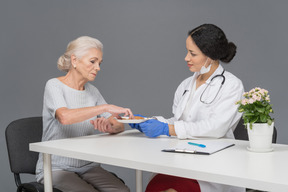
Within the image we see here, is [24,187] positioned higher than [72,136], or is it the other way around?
[72,136]

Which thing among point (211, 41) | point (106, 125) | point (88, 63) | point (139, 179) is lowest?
point (139, 179)

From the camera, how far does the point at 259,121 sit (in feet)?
6.20

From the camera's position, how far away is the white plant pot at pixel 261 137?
1.87 m

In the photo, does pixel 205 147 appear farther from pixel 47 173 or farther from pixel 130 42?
pixel 130 42

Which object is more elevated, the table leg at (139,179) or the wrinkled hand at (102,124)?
the wrinkled hand at (102,124)

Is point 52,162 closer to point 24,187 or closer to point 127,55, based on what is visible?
point 24,187

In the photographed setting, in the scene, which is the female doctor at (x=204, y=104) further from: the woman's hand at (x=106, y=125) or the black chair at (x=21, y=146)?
the black chair at (x=21, y=146)

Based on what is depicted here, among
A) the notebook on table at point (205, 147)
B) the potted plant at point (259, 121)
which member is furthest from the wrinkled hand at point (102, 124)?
the potted plant at point (259, 121)

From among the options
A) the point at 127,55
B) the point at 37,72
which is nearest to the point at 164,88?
the point at 127,55

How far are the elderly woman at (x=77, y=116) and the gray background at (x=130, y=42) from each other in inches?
80.0

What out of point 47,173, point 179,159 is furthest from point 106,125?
point 179,159

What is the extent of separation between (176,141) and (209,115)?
0.31 meters

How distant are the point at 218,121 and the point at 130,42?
2777mm

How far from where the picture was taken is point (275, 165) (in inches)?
64.2
